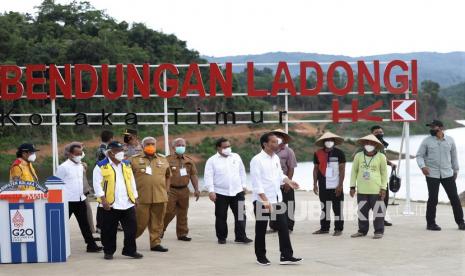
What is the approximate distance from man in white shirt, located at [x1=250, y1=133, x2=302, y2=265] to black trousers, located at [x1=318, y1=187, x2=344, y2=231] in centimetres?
249

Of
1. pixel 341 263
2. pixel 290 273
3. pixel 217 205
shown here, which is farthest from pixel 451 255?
pixel 217 205

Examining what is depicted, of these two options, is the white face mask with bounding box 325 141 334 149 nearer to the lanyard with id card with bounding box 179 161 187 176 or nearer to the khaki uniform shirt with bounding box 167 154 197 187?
the khaki uniform shirt with bounding box 167 154 197 187

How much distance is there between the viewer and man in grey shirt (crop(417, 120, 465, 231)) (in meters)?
12.1

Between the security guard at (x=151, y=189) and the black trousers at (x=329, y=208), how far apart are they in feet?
8.18

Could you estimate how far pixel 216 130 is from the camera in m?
39.4

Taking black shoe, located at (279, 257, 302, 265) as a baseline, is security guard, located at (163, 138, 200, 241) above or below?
above

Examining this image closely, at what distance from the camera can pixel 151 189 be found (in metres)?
10.5

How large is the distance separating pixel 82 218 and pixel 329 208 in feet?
11.5

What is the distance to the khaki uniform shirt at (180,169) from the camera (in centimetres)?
1137

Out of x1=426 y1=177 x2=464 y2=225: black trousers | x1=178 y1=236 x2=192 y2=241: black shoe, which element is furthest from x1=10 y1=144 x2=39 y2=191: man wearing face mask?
x1=426 y1=177 x2=464 y2=225: black trousers

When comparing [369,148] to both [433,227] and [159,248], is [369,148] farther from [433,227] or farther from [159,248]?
[159,248]

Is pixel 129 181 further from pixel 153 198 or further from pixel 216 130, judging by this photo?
pixel 216 130

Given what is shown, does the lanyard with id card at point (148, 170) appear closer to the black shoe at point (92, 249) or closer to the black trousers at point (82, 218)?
the black trousers at point (82, 218)

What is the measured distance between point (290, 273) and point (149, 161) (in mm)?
2650
